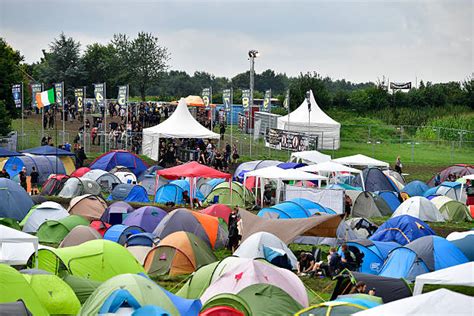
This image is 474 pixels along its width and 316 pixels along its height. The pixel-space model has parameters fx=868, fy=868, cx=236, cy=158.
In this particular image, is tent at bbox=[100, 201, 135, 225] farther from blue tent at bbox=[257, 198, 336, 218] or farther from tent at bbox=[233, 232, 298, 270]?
tent at bbox=[233, 232, 298, 270]

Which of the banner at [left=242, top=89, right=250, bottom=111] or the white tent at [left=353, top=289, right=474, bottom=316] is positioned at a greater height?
the banner at [left=242, top=89, right=250, bottom=111]

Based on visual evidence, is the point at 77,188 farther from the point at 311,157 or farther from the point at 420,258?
the point at 420,258

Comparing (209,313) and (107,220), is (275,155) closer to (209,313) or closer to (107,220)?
(107,220)

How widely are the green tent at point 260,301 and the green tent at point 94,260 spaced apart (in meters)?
4.12

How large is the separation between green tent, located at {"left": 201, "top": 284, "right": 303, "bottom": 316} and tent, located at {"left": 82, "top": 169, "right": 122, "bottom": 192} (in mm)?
19535

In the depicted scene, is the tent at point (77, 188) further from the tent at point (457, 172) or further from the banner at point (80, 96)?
the tent at point (457, 172)

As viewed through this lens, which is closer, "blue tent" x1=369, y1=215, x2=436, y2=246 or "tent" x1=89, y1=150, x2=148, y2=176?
"blue tent" x1=369, y1=215, x2=436, y2=246

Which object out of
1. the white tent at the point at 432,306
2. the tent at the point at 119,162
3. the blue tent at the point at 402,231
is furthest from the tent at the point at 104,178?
the white tent at the point at 432,306

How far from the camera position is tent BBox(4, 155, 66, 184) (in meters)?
35.2

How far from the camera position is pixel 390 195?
30.8 m

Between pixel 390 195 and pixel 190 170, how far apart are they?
716 centimetres

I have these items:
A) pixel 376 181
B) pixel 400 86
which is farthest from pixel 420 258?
pixel 400 86

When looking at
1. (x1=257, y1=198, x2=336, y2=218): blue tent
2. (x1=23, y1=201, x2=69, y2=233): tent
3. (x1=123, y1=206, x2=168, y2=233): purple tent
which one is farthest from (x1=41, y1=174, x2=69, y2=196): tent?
(x1=257, y1=198, x2=336, y2=218): blue tent

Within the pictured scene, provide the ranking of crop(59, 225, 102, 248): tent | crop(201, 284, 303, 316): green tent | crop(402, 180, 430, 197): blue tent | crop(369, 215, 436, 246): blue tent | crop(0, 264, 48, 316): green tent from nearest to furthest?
1. crop(0, 264, 48, 316): green tent
2. crop(201, 284, 303, 316): green tent
3. crop(59, 225, 102, 248): tent
4. crop(369, 215, 436, 246): blue tent
5. crop(402, 180, 430, 197): blue tent
